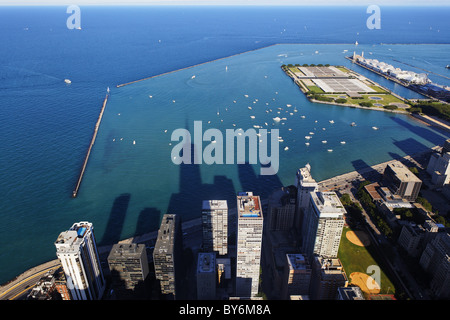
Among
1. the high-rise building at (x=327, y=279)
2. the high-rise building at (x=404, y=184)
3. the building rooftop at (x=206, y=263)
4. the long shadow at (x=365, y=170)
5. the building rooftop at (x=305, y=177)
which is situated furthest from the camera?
the long shadow at (x=365, y=170)

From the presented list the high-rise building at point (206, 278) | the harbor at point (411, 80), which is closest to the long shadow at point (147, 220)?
the high-rise building at point (206, 278)

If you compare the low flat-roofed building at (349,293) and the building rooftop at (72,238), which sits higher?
the building rooftop at (72,238)

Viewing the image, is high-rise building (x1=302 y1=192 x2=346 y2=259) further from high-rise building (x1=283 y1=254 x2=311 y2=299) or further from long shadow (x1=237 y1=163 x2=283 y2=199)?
long shadow (x1=237 y1=163 x2=283 y2=199)

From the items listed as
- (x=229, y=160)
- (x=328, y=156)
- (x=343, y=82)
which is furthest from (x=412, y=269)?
(x=343, y=82)

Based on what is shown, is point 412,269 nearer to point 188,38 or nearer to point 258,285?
point 258,285

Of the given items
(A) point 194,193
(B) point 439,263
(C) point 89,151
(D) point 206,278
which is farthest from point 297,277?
(C) point 89,151

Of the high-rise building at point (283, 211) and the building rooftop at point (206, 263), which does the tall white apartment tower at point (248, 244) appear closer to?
the building rooftop at point (206, 263)

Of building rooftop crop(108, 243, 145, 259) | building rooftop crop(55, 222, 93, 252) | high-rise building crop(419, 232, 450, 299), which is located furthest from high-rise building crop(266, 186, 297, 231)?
building rooftop crop(55, 222, 93, 252)
